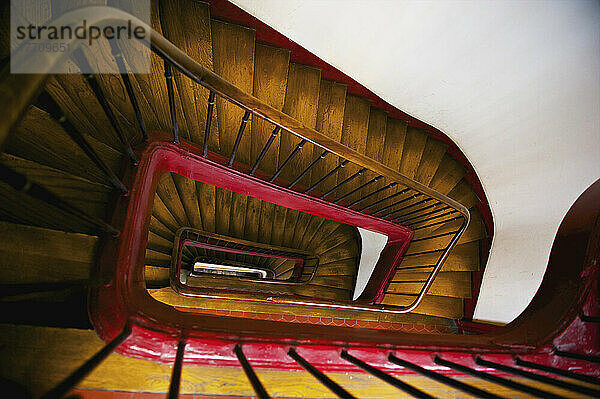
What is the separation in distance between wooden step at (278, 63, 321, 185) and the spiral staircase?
0.05 feet

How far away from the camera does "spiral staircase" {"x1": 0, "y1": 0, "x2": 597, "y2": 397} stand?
1297mm

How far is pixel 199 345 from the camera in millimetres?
1258

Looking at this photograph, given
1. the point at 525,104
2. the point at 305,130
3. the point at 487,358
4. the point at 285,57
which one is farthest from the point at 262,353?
the point at 525,104

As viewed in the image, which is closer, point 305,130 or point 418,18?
point 305,130

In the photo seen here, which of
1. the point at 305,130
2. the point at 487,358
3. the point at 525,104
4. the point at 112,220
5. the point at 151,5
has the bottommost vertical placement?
the point at 487,358

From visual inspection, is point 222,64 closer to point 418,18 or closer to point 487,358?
point 418,18

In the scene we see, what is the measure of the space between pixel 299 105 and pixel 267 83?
0.37 meters

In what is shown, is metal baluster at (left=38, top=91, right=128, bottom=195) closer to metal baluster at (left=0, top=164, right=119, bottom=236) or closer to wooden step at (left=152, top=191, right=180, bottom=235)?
metal baluster at (left=0, top=164, right=119, bottom=236)

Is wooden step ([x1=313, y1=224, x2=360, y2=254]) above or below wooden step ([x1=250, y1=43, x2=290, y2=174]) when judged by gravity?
below

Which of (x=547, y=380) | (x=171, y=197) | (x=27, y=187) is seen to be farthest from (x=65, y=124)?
(x=171, y=197)

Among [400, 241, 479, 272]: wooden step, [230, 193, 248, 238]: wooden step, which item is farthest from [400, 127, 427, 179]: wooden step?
[230, 193, 248, 238]: wooden step

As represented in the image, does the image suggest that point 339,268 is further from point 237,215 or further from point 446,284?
point 237,215

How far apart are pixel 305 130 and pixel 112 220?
127cm

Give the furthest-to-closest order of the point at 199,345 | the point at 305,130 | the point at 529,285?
the point at 529,285 < the point at 305,130 < the point at 199,345
